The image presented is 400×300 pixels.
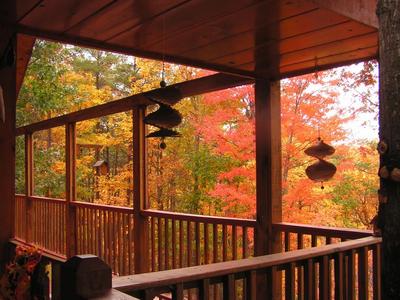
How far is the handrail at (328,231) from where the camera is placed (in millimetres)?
3181

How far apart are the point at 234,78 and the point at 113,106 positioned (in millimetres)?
2078

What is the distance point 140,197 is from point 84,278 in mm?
3822

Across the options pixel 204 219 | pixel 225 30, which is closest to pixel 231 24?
pixel 225 30

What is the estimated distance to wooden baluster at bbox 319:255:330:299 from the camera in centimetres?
212

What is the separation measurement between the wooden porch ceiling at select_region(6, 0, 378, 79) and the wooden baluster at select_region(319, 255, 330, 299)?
128cm

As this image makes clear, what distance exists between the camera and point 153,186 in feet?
36.9

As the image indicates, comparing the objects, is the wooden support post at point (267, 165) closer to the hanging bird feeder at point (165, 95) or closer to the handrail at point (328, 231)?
the handrail at point (328, 231)

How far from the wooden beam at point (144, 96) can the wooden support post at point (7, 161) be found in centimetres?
88

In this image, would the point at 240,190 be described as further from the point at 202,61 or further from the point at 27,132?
the point at 202,61

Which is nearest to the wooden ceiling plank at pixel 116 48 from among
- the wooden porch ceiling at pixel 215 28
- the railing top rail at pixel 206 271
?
the wooden porch ceiling at pixel 215 28

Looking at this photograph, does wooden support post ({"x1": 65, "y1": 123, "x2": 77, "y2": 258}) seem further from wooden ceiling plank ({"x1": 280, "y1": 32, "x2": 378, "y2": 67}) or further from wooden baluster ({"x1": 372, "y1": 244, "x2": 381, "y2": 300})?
wooden baluster ({"x1": 372, "y1": 244, "x2": 381, "y2": 300})

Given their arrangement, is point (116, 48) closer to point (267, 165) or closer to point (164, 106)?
point (164, 106)

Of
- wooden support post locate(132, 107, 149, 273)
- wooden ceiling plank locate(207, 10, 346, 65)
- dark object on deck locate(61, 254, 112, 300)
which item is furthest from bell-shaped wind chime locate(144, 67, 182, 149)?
wooden support post locate(132, 107, 149, 273)

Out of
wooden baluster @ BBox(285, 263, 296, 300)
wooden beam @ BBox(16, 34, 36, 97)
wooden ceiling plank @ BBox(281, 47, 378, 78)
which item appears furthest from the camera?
wooden beam @ BBox(16, 34, 36, 97)
